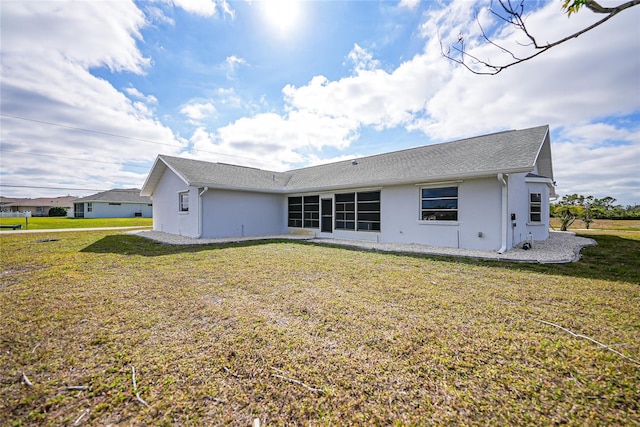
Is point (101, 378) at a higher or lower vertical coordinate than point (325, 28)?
lower

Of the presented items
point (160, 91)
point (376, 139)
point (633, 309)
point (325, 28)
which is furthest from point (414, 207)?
point (160, 91)

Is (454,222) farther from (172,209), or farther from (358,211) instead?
(172,209)

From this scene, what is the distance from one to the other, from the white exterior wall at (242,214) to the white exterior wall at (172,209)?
0.66 meters

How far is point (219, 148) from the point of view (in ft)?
98.8

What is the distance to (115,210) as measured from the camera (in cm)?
3756

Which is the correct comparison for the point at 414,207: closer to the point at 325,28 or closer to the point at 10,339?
the point at 325,28

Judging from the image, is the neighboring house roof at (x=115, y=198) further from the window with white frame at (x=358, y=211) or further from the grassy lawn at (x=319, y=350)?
the grassy lawn at (x=319, y=350)

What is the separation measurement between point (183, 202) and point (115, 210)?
107 ft

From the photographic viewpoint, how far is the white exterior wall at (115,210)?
3662cm

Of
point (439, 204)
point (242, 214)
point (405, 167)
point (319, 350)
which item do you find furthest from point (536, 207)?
point (242, 214)

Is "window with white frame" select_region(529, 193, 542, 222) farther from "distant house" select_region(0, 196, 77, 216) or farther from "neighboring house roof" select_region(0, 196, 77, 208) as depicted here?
"neighboring house roof" select_region(0, 196, 77, 208)

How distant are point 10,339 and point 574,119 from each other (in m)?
17.8

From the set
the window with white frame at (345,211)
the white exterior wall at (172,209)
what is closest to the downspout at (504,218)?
the window with white frame at (345,211)

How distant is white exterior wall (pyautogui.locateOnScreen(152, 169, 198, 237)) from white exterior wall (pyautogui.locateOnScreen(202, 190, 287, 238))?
663 mm
